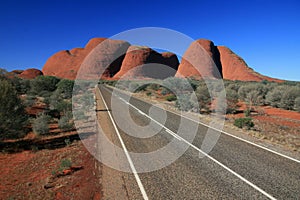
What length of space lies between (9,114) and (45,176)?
544cm

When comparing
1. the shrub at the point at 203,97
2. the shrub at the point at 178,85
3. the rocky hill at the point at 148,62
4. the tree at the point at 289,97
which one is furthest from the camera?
the rocky hill at the point at 148,62

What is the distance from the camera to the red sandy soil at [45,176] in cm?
479

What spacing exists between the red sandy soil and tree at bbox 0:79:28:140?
153 cm

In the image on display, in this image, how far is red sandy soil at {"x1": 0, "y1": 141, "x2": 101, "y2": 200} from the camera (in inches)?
189

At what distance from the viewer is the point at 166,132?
9266 mm

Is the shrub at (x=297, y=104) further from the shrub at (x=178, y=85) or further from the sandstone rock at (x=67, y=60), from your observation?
the sandstone rock at (x=67, y=60)

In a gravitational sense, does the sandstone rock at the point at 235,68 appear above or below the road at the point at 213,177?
above

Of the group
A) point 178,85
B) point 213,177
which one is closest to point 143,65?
point 178,85

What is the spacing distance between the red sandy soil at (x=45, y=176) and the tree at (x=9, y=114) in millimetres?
1531

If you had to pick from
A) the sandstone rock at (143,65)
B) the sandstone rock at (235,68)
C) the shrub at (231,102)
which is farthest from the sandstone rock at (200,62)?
the shrub at (231,102)

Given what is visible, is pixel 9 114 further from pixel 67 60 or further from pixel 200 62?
pixel 67 60

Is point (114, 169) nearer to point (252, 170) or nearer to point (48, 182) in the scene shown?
point (48, 182)

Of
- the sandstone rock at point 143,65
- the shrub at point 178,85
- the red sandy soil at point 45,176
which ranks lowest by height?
the red sandy soil at point 45,176

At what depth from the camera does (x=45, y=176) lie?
5.96 meters
